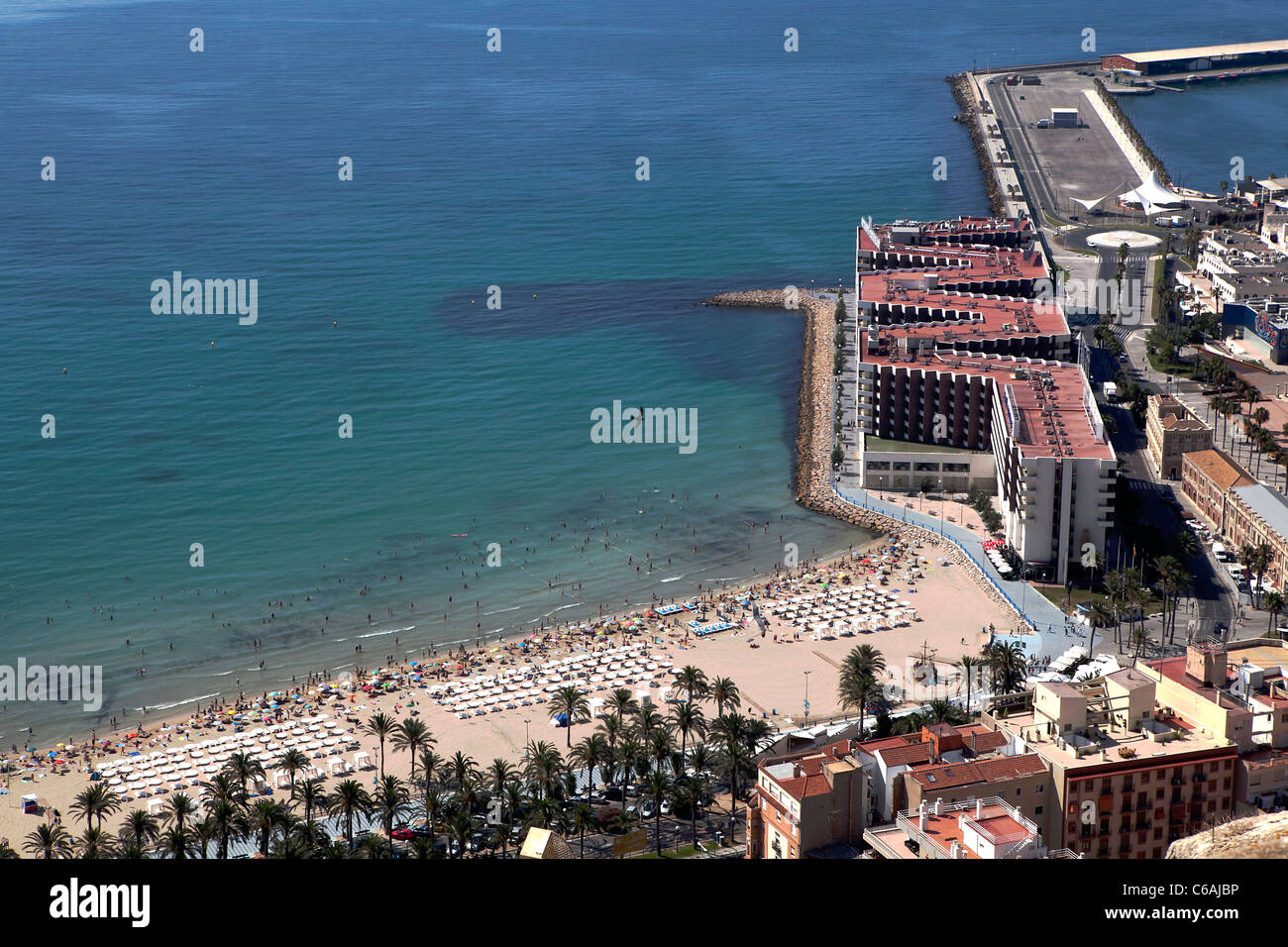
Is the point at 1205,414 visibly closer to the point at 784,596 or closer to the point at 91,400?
the point at 784,596

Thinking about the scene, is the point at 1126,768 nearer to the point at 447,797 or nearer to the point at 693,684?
the point at 693,684

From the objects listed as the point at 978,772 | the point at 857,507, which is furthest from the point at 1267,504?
the point at 978,772

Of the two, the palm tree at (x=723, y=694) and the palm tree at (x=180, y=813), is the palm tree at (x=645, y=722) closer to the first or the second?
the palm tree at (x=723, y=694)

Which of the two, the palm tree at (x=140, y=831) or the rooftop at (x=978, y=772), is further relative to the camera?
the palm tree at (x=140, y=831)

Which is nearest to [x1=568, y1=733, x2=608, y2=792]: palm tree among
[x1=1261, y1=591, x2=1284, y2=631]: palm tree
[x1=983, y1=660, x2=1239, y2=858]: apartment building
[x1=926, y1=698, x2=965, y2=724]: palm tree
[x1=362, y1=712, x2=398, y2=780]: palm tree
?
[x1=362, y1=712, x2=398, y2=780]: palm tree

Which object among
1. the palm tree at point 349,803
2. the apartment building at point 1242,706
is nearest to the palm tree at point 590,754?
the palm tree at point 349,803
